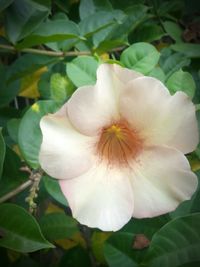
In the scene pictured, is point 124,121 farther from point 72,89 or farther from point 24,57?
point 24,57

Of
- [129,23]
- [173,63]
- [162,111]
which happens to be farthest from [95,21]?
[162,111]

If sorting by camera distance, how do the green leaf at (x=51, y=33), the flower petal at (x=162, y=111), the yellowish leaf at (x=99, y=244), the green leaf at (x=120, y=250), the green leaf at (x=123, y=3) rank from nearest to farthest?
the flower petal at (x=162, y=111), the green leaf at (x=120, y=250), the green leaf at (x=51, y=33), the yellowish leaf at (x=99, y=244), the green leaf at (x=123, y=3)

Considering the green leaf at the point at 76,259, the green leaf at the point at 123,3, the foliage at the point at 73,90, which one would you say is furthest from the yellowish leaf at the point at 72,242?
the green leaf at the point at 123,3

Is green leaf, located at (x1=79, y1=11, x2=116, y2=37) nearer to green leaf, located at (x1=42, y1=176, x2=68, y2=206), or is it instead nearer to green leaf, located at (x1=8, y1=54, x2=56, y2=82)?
green leaf, located at (x1=8, y1=54, x2=56, y2=82)

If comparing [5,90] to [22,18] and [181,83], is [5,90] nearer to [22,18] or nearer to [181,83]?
[22,18]

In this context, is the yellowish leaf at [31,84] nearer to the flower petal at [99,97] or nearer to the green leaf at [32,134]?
the green leaf at [32,134]

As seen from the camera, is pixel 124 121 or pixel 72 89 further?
pixel 72 89

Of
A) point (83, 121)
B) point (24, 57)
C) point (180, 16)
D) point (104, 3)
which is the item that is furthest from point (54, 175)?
point (180, 16)

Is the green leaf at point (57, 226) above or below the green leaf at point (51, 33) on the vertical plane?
below
